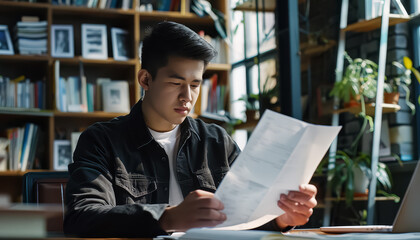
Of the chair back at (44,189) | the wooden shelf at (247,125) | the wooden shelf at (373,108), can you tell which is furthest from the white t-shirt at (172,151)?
the wooden shelf at (247,125)

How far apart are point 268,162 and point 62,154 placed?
3453 mm

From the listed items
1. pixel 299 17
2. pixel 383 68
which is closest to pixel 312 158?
pixel 383 68

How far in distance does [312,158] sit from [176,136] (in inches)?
26.7

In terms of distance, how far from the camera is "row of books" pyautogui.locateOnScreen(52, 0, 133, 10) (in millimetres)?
4342

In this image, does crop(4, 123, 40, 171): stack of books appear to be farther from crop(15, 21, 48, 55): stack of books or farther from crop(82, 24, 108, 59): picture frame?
crop(82, 24, 108, 59): picture frame

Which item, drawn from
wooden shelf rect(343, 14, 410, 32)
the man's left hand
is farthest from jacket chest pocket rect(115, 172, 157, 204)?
wooden shelf rect(343, 14, 410, 32)

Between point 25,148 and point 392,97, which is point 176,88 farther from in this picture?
point 25,148

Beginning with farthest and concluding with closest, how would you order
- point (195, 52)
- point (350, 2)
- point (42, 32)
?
1. point (42, 32)
2. point (350, 2)
3. point (195, 52)

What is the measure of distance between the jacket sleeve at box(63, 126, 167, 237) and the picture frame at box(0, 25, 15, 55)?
2.91 m

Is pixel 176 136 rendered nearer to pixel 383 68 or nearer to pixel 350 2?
pixel 383 68

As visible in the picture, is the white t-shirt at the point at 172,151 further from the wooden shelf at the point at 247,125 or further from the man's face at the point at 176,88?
the wooden shelf at the point at 247,125

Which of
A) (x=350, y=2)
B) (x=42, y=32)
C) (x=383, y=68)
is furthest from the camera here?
(x=42, y=32)

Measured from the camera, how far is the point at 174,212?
3.47 feet

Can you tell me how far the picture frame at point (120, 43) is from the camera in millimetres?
4441
